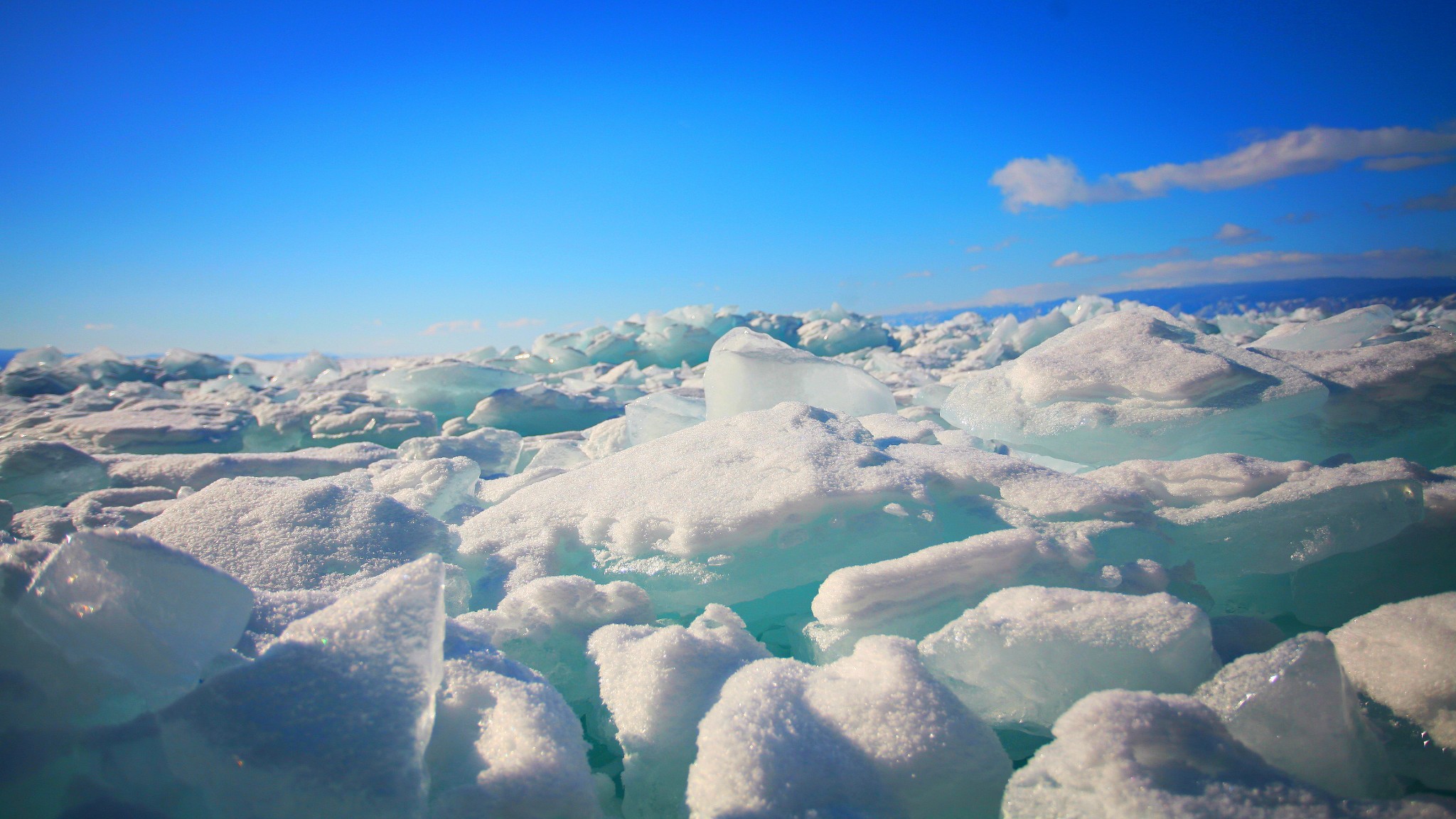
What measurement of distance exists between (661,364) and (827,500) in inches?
317

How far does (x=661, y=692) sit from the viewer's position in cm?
100

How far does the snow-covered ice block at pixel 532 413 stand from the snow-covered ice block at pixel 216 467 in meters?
1.20

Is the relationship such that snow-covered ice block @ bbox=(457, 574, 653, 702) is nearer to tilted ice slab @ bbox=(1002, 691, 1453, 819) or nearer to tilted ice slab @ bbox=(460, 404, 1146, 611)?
tilted ice slab @ bbox=(460, 404, 1146, 611)

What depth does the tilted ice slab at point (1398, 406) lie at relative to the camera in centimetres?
201

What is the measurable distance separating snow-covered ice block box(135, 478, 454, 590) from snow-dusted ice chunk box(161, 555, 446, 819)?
1.82 ft

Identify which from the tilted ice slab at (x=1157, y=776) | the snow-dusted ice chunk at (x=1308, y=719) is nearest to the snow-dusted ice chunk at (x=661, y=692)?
the tilted ice slab at (x=1157, y=776)

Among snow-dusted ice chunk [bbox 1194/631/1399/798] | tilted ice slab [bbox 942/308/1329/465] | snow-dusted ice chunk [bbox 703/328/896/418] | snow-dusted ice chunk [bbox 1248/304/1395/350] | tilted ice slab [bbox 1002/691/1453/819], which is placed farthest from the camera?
snow-dusted ice chunk [bbox 1248/304/1395/350]

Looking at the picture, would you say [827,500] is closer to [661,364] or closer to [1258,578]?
[1258,578]

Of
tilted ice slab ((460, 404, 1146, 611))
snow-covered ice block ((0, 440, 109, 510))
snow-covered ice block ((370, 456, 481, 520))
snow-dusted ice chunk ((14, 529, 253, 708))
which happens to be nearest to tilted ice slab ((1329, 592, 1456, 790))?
tilted ice slab ((460, 404, 1146, 611))

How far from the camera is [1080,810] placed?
29.7 inches

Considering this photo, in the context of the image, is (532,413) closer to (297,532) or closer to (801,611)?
(297,532)

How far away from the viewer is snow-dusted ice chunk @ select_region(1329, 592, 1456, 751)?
0.94 metres

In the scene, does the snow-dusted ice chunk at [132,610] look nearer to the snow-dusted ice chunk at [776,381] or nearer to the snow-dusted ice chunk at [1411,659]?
the snow-dusted ice chunk at [1411,659]

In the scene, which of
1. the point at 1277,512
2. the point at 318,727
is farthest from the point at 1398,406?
the point at 318,727
